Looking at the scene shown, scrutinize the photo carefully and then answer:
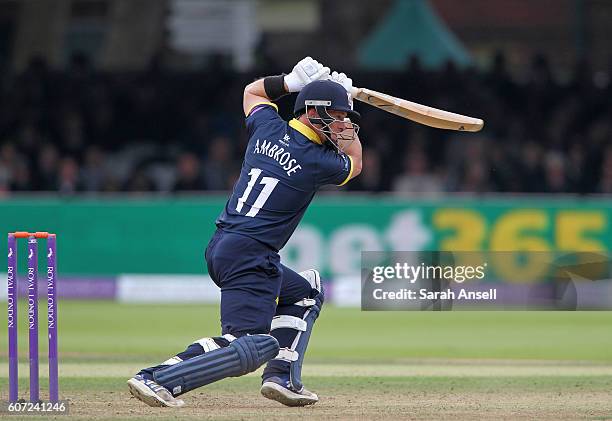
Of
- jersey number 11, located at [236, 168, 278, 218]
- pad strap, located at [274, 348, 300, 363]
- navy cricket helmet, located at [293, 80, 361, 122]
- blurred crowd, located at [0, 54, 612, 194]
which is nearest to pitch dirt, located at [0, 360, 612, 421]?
pad strap, located at [274, 348, 300, 363]

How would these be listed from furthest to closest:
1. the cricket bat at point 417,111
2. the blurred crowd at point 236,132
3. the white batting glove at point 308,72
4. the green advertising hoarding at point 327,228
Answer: the blurred crowd at point 236,132 < the green advertising hoarding at point 327,228 < the cricket bat at point 417,111 < the white batting glove at point 308,72

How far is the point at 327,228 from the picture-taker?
12.8 meters

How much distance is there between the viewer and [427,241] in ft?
41.2

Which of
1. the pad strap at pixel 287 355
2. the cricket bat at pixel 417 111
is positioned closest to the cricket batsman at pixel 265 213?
the pad strap at pixel 287 355

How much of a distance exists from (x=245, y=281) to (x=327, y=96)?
3.06 feet

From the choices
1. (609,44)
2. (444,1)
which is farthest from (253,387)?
(444,1)

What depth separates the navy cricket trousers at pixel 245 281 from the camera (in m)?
5.77

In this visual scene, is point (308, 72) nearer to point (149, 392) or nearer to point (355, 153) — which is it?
point (355, 153)

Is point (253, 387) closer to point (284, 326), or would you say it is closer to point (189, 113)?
point (284, 326)

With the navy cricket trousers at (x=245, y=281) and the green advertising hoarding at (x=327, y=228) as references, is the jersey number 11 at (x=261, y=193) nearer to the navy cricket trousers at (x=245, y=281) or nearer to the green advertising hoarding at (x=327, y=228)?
the navy cricket trousers at (x=245, y=281)

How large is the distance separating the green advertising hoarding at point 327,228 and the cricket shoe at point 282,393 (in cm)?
635

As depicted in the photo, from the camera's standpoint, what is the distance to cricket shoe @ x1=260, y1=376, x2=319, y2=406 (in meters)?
6.17

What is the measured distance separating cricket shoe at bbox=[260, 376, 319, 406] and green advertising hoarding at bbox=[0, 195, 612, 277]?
6350 mm

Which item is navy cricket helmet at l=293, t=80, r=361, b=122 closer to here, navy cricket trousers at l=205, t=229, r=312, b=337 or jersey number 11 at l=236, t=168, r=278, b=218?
jersey number 11 at l=236, t=168, r=278, b=218
